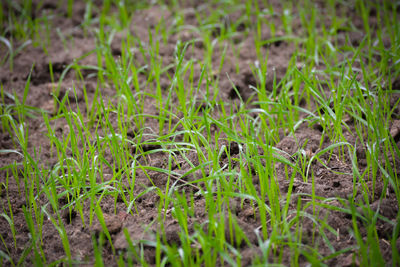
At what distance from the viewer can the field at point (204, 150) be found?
1.62m

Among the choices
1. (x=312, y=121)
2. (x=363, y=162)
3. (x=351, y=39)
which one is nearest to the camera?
(x=363, y=162)

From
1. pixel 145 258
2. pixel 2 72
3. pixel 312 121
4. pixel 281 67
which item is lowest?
pixel 145 258

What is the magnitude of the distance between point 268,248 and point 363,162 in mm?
817

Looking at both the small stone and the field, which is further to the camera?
the small stone

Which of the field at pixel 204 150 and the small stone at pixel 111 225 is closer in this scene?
the field at pixel 204 150

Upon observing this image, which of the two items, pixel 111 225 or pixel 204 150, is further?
pixel 204 150

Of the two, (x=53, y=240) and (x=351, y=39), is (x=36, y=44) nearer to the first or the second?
(x=53, y=240)

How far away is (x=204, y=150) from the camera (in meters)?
2.17

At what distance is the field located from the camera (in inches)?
63.9

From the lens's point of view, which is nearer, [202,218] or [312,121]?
[202,218]

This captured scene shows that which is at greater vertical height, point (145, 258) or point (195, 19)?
point (195, 19)

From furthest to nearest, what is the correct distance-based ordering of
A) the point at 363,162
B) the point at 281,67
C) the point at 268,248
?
the point at 281,67 < the point at 363,162 < the point at 268,248

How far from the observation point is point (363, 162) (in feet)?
6.64

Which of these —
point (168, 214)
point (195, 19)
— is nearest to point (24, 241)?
point (168, 214)
